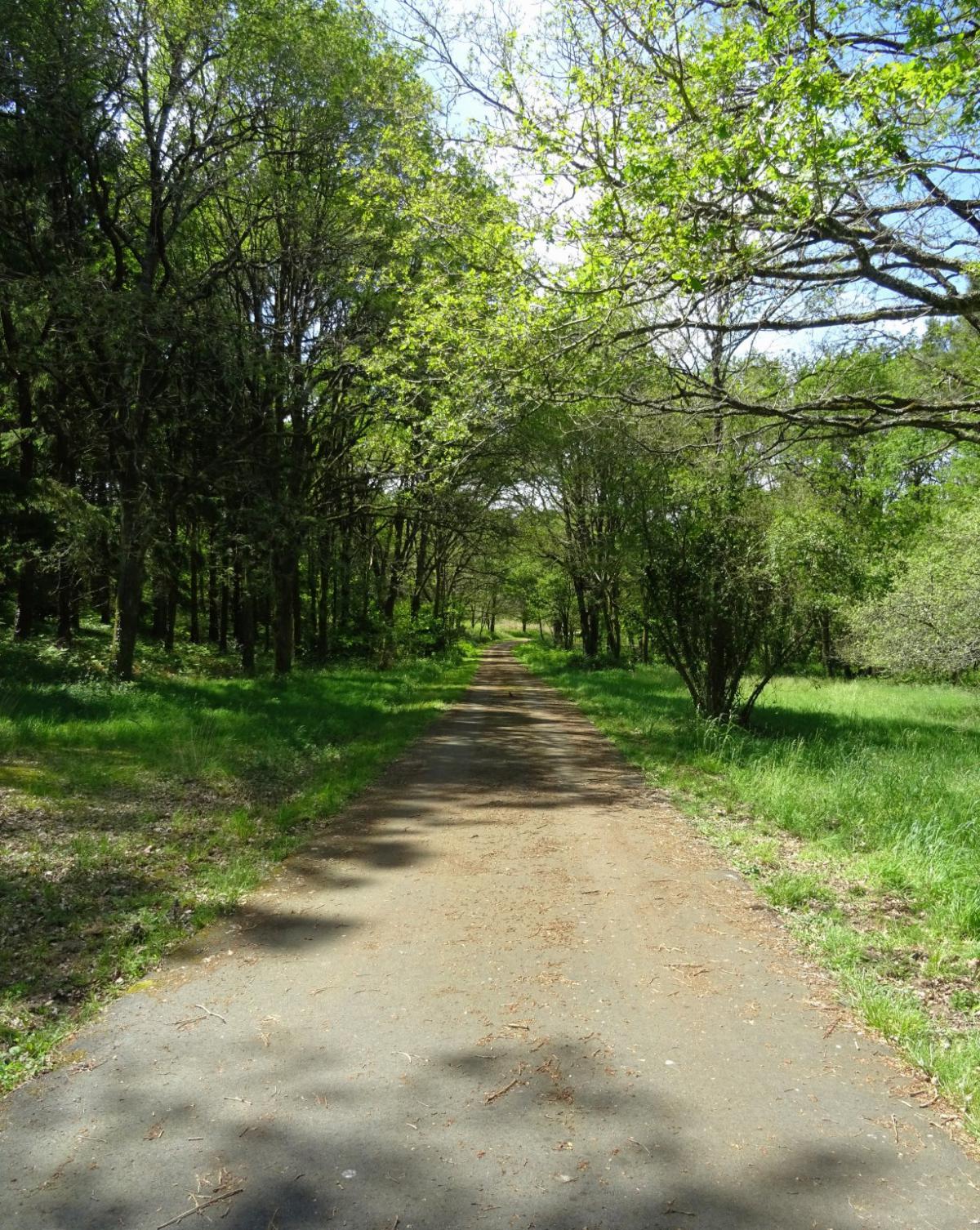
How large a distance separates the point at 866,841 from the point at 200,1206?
611cm

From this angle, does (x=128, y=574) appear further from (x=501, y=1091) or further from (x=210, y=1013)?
(x=501, y=1091)

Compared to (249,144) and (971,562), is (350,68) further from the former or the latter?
(971,562)

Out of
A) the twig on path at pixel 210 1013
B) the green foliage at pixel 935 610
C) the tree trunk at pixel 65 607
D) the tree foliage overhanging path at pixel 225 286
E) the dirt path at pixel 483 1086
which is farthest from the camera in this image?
the green foliage at pixel 935 610

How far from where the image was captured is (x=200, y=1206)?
8.37ft

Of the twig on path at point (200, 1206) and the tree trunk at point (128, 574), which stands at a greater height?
the tree trunk at point (128, 574)

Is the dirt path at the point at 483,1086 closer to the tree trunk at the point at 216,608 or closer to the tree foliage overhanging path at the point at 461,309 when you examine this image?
the tree foliage overhanging path at the point at 461,309

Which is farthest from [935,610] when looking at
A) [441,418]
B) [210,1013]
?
[210,1013]

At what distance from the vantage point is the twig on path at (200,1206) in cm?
247

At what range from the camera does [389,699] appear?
58.3 feet

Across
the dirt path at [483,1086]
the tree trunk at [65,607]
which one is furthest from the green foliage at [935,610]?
the tree trunk at [65,607]

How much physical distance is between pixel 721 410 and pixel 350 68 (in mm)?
11381

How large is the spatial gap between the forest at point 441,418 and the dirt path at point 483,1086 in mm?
509

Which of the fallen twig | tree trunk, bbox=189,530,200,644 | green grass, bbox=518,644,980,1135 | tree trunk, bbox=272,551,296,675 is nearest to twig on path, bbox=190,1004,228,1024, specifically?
the fallen twig

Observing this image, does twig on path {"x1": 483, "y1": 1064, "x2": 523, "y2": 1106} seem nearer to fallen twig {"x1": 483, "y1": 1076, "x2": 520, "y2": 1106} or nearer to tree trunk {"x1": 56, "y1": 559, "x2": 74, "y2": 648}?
fallen twig {"x1": 483, "y1": 1076, "x2": 520, "y2": 1106}
